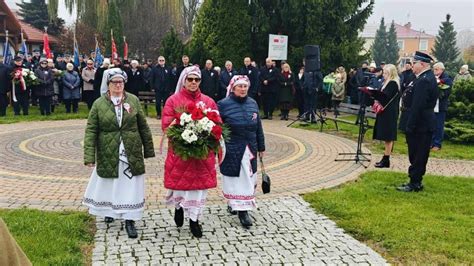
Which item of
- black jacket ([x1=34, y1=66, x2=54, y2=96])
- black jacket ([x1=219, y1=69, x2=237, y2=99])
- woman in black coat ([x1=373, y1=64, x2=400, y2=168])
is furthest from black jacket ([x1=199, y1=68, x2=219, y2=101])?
woman in black coat ([x1=373, y1=64, x2=400, y2=168])

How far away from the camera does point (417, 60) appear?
798 cm

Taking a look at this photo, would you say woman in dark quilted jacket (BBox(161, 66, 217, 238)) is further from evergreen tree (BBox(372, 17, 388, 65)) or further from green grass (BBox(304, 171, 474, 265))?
evergreen tree (BBox(372, 17, 388, 65))

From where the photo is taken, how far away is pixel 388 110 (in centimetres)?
998

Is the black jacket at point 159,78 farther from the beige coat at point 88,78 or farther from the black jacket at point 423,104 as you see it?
the black jacket at point 423,104

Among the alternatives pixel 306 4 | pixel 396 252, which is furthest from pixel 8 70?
pixel 396 252

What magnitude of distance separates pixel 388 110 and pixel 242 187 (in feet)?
16.3

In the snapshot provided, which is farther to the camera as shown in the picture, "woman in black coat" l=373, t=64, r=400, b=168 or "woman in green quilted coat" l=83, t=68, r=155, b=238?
"woman in black coat" l=373, t=64, r=400, b=168

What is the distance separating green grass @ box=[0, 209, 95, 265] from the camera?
508 cm

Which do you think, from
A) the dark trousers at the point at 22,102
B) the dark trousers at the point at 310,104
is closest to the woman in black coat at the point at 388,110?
the dark trousers at the point at 310,104

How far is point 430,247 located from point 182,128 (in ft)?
10.7

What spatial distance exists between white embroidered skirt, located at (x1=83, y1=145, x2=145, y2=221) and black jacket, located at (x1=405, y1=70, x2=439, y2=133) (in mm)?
4606

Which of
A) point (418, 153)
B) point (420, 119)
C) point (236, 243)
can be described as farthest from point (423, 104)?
point (236, 243)

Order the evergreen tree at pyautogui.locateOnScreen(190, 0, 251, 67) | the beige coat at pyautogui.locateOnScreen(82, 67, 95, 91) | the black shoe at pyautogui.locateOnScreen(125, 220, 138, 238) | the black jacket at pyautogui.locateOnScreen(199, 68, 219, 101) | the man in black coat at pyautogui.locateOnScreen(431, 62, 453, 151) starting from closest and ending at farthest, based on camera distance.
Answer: the black shoe at pyautogui.locateOnScreen(125, 220, 138, 238) → the man in black coat at pyautogui.locateOnScreen(431, 62, 453, 151) → the black jacket at pyautogui.locateOnScreen(199, 68, 219, 101) → the beige coat at pyautogui.locateOnScreen(82, 67, 95, 91) → the evergreen tree at pyautogui.locateOnScreen(190, 0, 251, 67)

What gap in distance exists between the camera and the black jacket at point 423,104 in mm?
7730
